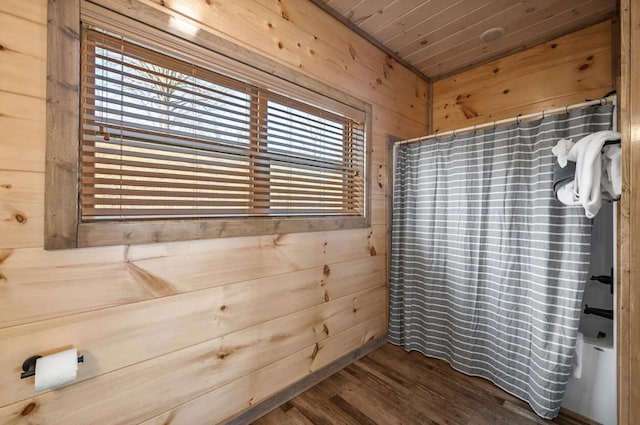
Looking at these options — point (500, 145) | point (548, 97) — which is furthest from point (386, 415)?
point (548, 97)

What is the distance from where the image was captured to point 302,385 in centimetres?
172

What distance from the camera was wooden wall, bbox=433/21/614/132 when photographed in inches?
73.9

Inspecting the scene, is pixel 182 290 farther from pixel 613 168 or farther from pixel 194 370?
pixel 613 168

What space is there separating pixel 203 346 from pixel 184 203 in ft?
2.25

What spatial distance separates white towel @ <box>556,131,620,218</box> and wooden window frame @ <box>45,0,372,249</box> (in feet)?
4.91

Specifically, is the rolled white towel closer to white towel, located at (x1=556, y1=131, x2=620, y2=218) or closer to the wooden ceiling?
white towel, located at (x1=556, y1=131, x2=620, y2=218)

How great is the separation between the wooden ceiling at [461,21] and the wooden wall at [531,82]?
0.09 metres

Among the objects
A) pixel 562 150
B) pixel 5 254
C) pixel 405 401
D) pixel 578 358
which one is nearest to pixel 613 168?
pixel 562 150

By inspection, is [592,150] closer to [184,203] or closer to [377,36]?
[377,36]

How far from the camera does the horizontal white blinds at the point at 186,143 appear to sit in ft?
3.45

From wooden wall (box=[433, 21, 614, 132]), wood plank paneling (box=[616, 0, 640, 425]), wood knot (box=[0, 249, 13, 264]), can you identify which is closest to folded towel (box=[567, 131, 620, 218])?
wood plank paneling (box=[616, 0, 640, 425])

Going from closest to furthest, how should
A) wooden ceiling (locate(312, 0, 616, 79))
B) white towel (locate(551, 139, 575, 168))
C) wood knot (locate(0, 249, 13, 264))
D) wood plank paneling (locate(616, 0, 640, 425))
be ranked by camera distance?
wood plank paneling (locate(616, 0, 640, 425))
wood knot (locate(0, 249, 13, 264))
white towel (locate(551, 139, 575, 168))
wooden ceiling (locate(312, 0, 616, 79))

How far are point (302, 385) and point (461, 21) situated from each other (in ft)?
8.70

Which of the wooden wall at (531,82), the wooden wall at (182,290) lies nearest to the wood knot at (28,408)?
the wooden wall at (182,290)
